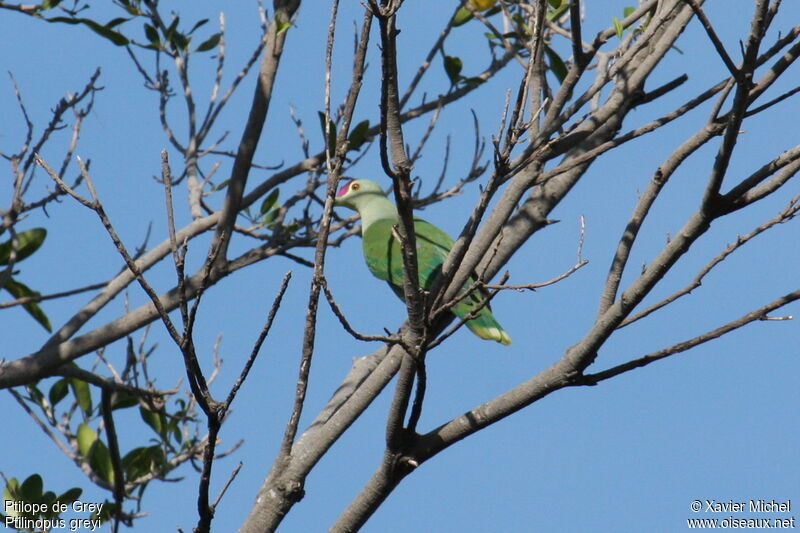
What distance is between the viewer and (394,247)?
193 inches

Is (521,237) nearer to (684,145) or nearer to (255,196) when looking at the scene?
(684,145)

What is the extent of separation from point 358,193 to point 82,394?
2.32 meters

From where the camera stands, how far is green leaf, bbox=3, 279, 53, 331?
404cm

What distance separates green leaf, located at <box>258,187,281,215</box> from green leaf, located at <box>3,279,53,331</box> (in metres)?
1.08

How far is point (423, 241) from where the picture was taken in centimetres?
463

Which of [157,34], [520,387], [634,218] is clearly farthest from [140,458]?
[634,218]

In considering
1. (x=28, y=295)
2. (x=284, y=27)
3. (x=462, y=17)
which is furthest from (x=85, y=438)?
(x=462, y=17)

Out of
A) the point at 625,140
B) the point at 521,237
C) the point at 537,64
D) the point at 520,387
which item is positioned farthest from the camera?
the point at 521,237

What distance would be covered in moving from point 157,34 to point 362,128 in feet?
4.09

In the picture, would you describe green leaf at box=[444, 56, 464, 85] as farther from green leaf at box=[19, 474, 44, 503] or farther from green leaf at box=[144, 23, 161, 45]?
green leaf at box=[19, 474, 44, 503]

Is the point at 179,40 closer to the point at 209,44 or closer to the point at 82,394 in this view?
the point at 209,44

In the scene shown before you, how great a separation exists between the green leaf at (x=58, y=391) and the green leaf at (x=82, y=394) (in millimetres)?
48

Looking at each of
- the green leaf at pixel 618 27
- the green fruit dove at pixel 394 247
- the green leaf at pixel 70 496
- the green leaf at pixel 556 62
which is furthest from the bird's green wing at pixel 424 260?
the green leaf at pixel 70 496

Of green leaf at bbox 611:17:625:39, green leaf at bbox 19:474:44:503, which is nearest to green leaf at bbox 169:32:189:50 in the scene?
green leaf at bbox 19:474:44:503
